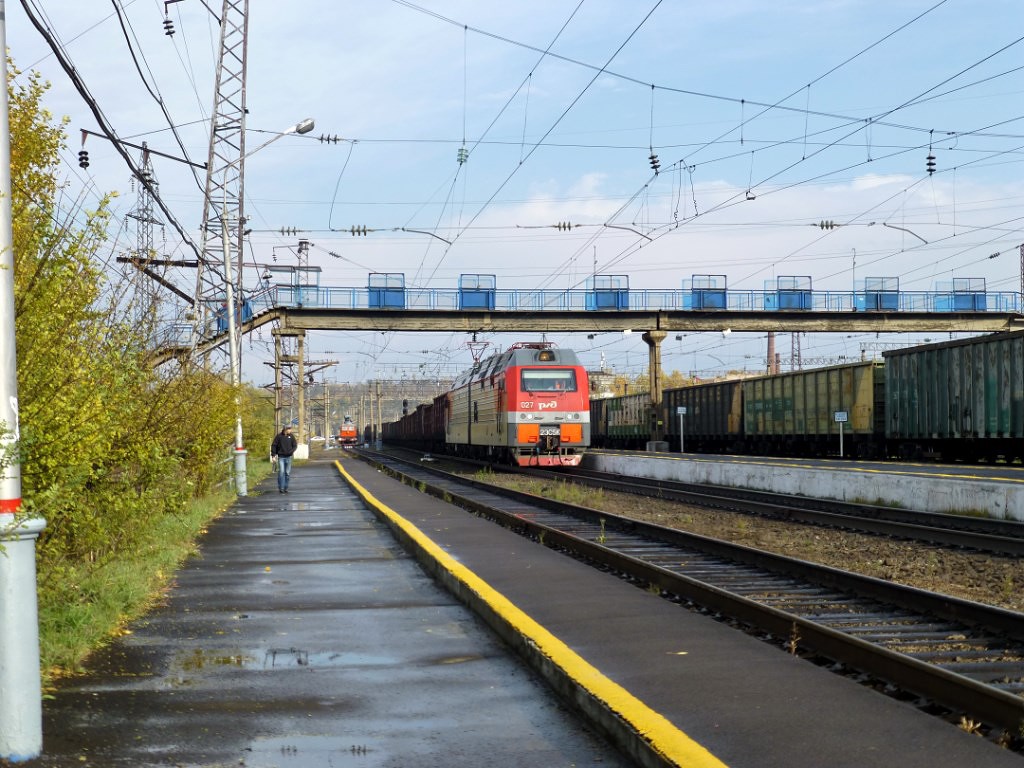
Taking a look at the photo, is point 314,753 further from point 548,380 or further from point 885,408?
point 885,408

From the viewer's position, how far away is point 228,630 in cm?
873

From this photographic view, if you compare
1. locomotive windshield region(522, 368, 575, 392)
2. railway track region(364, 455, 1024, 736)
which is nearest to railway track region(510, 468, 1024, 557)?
railway track region(364, 455, 1024, 736)

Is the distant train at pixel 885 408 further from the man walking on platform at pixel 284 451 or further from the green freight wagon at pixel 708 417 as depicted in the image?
the man walking on platform at pixel 284 451

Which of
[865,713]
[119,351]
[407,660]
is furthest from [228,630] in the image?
[865,713]

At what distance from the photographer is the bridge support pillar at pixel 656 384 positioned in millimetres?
52562

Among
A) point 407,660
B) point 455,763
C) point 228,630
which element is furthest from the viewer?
point 228,630

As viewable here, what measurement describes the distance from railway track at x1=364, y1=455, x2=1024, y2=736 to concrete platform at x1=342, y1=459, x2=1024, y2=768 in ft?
1.30

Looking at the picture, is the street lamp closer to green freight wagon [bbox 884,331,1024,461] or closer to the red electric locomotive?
the red electric locomotive

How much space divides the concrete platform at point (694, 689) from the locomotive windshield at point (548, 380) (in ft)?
77.2

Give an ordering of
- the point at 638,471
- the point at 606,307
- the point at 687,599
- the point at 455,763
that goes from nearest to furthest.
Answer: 1. the point at 455,763
2. the point at 687,599
3. the point at 638,471
4. the point at 606,307

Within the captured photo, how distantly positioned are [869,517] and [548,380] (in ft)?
52.9

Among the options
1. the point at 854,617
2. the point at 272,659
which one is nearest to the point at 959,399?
the point at 854,617

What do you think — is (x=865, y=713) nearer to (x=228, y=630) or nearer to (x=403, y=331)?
(x=228, y=630)

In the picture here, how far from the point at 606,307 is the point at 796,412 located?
13613mm
